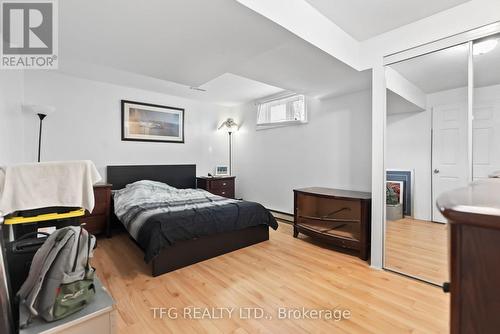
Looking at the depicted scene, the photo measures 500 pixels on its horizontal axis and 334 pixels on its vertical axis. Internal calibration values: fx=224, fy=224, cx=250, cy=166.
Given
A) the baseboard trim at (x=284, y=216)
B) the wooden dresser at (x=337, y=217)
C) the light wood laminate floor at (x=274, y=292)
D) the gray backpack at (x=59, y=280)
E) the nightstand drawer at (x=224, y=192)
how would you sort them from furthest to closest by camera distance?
the nightstand drawer at (x=224, y=192)
the baseboard trim at (x=284, y=216)
the wooden dresser at (x=337, y=217)
the light wood laminate floor at (x=274, y=292)
the gray backpack at (x=59, y=280)

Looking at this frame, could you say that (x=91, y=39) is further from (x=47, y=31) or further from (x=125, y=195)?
(x=125, y=195)

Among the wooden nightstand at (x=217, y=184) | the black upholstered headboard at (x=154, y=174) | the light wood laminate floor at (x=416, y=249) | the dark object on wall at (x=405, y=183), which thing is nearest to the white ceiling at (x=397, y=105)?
the dark object on wall at (x=405, y=183)

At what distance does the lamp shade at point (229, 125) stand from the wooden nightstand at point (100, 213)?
276 centimetres

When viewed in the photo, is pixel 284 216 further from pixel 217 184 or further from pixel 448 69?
pixel 448 69

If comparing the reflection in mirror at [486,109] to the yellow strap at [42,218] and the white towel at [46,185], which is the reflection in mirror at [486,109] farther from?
the yellow strap at [42,218]

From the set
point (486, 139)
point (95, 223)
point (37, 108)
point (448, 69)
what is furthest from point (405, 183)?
point (37, 108)

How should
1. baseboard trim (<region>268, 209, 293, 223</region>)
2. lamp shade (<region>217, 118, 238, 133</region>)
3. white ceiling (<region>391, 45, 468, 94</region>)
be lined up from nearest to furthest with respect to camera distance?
white ceiling (<region>391, 45, 468, 94</region>) → baseboard trim (<region>268, 209, 293, 223</region>) → lamp shade (<region>217, 118, 238, 133</region>)

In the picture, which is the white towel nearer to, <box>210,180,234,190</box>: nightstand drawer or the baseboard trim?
<box>210,180,234,190</box>: nightstand drawer

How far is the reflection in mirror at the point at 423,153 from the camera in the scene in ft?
6.75

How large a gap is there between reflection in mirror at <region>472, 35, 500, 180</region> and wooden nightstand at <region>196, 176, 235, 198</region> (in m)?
3.87

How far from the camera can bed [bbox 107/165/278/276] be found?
2.27 m

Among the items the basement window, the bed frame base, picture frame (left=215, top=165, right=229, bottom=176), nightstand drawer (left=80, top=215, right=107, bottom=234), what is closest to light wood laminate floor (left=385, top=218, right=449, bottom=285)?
the bed frame base

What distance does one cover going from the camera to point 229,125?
5.22m

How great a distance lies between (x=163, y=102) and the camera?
4.46 meters
